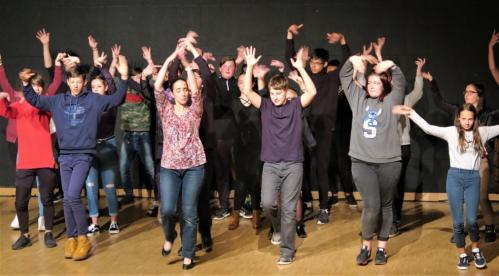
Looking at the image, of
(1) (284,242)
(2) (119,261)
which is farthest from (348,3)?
(2) (119,261)

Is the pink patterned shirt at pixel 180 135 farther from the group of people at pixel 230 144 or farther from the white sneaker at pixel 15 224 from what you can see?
the white sneaker at pixel 15 224

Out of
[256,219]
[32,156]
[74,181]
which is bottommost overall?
[256,219]

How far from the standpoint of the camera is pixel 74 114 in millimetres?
5605

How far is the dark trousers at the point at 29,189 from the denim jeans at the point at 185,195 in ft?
4.19

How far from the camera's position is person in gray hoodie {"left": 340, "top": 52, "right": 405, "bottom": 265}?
209 inches

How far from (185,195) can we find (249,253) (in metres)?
0.87

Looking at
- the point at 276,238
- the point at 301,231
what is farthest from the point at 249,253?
the point at 301,231

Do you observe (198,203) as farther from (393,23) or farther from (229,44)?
(393,23)

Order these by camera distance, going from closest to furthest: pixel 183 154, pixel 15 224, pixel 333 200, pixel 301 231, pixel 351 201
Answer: pixel 183 154 < pixel 301 231 < pixel 15 224 < pixel 351 201 < pixel 333 200

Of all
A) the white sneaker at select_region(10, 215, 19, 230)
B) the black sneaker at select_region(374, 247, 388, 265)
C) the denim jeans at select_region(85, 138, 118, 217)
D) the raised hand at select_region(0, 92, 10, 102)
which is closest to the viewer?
the black sneaker at select_region(374, 247, 388, 265)

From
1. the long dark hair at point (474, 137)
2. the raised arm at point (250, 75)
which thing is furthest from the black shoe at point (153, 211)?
the long dark hair at point (474, 137)

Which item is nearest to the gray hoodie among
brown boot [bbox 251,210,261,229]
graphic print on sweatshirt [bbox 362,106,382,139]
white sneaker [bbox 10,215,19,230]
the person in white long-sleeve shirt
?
graphic print on sweatshirt [bbox 362,106,382,139]

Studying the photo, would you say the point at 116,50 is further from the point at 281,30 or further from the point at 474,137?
the point at 474,137

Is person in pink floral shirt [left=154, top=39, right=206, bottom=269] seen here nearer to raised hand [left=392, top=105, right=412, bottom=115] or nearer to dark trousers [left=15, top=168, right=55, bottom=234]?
dark trousers [left=15, top=168, right=55, bottom=234]
